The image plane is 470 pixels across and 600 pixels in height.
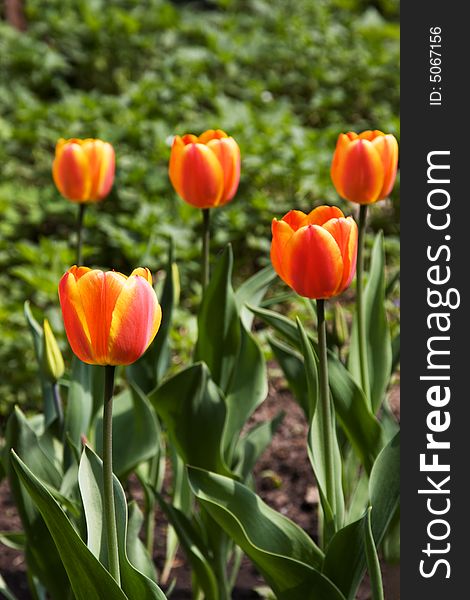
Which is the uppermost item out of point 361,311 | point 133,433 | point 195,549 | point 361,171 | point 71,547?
point 361,171

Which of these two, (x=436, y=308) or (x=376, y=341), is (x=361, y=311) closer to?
(x=376, y=341)

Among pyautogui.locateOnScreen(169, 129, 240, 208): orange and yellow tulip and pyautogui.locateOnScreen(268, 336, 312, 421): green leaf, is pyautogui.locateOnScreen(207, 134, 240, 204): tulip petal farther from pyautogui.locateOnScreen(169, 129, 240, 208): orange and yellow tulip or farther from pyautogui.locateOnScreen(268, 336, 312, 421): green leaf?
pyautogui.locateOnScreen(268, 336, 312, 421): green leaf

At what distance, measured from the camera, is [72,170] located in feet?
6.44

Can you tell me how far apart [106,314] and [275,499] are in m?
1.42

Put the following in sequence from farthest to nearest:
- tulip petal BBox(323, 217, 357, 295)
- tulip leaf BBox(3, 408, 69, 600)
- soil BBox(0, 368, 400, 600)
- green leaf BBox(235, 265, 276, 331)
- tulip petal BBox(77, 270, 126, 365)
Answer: soil BBox(0, 368, 400, 600)
green leaf BBox(235, 265, 276, 331)
tulip leaf BBox(3, 408, 69, 600)
tulip petal BBox(323, 217, 357, 295)
tulip petal BBox(77, 270, 126, 365)

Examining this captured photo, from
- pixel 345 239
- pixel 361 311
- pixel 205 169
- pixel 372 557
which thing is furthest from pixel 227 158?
pixel 372 557

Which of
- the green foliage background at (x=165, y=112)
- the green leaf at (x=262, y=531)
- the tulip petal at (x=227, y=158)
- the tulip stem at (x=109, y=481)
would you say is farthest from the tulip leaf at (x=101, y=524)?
the green foliage background at (x=165, y=112)

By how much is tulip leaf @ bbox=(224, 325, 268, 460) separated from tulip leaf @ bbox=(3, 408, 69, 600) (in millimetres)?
366

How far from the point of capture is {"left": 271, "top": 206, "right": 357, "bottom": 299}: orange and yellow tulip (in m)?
1.39

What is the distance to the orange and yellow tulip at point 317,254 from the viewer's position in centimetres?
139

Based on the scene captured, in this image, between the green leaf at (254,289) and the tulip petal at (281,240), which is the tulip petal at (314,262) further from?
the green leaf at (254,289)

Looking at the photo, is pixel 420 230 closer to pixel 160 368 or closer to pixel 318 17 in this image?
pixel 160 368

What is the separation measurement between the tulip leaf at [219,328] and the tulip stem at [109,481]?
64cm

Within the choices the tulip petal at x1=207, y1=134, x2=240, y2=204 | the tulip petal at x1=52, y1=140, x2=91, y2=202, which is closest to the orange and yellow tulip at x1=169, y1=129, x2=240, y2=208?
the tulip petal at x1=207, y1=134, x2=240, y2=204
